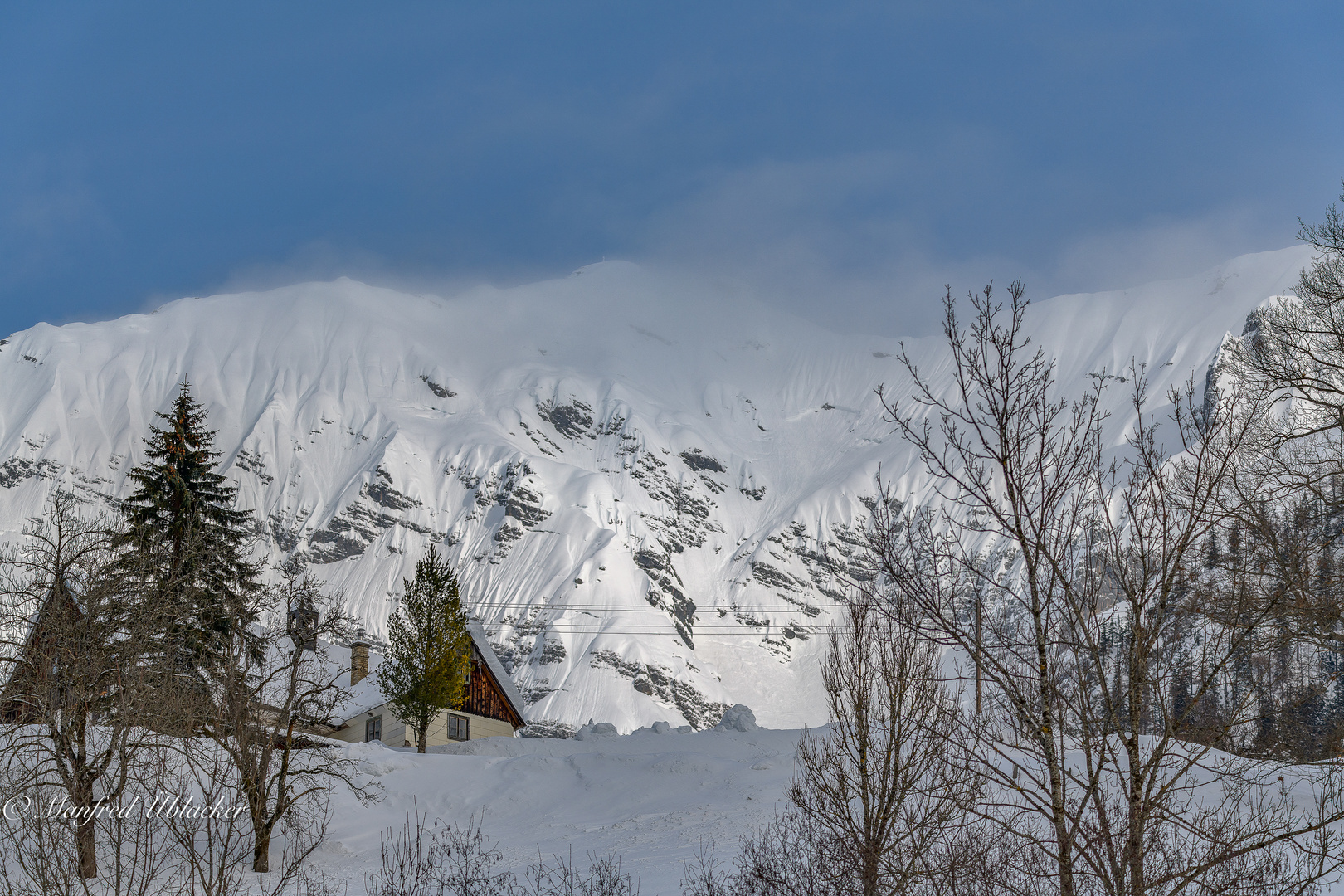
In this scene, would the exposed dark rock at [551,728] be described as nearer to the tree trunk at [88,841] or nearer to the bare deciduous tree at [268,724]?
the bare deciduous tree at [268,724]

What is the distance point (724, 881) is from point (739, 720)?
24.0 metres

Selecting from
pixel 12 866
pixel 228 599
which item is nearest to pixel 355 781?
pixel 228 599

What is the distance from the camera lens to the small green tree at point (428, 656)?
1703 inches

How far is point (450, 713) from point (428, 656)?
959cm

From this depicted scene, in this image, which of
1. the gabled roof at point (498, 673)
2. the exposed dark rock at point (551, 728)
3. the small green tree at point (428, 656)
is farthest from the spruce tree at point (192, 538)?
the exposed dark rock at point (551, 728)

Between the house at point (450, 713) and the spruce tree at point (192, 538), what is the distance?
574 inches

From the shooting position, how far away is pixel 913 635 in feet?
38.1

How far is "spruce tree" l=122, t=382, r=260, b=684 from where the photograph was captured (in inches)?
1102

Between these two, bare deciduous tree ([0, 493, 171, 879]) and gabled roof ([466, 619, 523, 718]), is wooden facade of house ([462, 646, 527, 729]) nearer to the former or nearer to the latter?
gabled roof ([466, 619, 523, 718])

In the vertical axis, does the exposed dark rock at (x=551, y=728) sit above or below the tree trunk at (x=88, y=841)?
below

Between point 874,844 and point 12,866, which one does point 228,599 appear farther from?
point 874,844

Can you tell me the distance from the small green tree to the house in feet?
14.2

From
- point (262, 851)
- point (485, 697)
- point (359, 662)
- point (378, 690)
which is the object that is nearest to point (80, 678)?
point (262, 851)

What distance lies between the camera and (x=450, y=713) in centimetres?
5231
